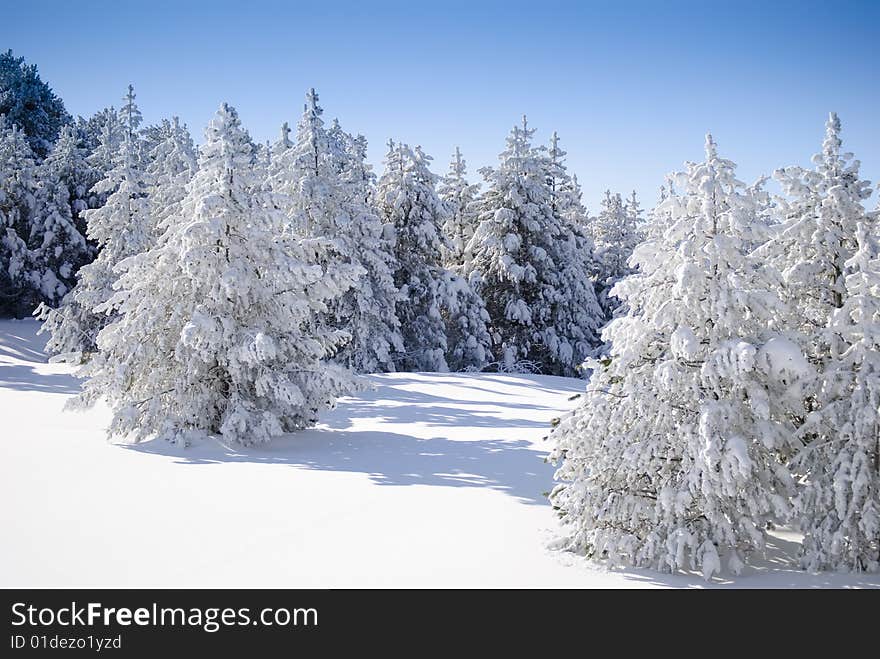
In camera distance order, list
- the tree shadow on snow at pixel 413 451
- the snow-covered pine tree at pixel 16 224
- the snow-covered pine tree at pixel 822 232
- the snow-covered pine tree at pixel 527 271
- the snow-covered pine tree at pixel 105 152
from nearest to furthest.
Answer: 1. the snow-covered pine tree at pixel 822 232
2. the tree shadow on snow at pixel 413 451
3. the snow-covered pine tree at pixel 527 271
4. the snow-covered pine tree at pixel 16 224
5. the snow-covered pine tree at pixel 105 152

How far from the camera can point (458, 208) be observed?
108 feet

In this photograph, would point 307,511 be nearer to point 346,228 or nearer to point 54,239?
point 346,228

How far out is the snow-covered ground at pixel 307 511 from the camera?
20.7 ft

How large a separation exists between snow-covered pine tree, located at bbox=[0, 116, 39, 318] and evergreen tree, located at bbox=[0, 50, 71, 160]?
6.77m

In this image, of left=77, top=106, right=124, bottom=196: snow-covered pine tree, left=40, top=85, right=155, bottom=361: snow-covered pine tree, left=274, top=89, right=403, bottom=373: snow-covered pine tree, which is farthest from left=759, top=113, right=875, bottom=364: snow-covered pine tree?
left=77, top=106, right=124, bottom=196: snow-covered pine tree

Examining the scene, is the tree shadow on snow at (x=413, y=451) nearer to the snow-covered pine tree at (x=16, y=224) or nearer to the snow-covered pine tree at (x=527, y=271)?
the snow-covered pine tree at (x=527, y=271)

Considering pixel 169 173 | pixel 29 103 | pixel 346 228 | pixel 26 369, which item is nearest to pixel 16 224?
pixel 169 173

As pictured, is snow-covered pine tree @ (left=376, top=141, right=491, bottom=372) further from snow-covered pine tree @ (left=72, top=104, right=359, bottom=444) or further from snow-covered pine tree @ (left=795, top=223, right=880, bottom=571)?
snow-covered pine tree @ (left=795, top=223, right=880, bottom=571)

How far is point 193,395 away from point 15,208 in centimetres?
2770

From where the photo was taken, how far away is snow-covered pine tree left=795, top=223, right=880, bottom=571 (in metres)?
6.25

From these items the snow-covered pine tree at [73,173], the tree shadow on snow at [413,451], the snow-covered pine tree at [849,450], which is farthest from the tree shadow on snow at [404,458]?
the snow-covered pine tree at [73,173]

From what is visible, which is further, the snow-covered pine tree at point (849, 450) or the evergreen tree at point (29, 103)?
the evergreen tree at point (29, 103)

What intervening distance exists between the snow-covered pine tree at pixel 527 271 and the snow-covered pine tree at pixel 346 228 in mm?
Result: 5033
